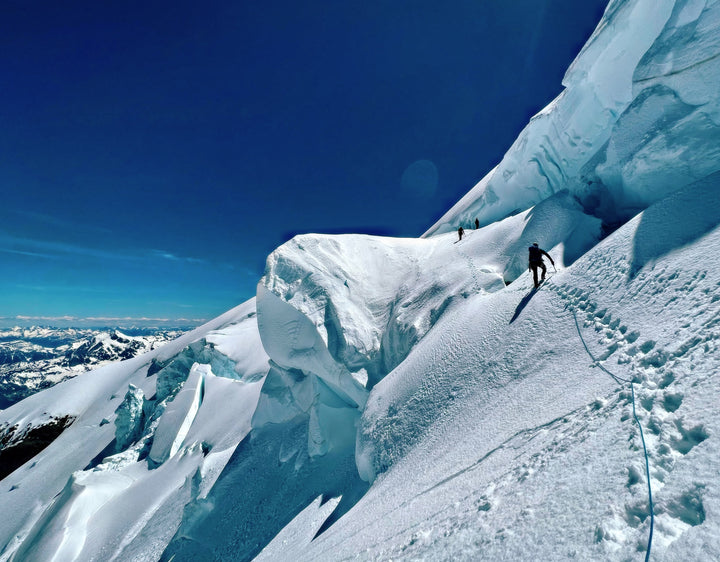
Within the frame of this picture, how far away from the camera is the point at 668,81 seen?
8.30m

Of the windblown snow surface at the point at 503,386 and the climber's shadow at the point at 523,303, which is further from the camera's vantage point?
the climber's shadow at the point at 523,303

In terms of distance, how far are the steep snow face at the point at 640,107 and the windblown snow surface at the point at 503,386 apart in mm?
64

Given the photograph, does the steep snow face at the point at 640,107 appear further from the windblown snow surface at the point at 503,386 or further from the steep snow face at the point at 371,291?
the steep snow face at the point at 371,291

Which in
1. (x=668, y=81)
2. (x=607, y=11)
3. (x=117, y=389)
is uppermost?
(x=117, y=389)

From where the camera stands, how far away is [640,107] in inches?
357

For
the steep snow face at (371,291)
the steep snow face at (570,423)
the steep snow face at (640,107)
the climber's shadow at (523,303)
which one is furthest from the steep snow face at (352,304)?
the steep snow face at (570,423)

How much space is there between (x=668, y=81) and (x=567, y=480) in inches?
465

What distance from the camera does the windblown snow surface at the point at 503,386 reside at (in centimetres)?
279

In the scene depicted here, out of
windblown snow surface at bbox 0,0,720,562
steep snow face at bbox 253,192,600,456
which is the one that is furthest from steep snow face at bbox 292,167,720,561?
steep snow face at bbox 253,192,600,456

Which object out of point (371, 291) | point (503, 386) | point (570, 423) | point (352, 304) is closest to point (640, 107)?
point (503, 386)

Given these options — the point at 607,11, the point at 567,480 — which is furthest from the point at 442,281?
the point at 607,11

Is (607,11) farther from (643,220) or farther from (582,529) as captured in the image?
(582,529)

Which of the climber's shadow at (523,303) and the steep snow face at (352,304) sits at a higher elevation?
the steep snow face at (352,304)

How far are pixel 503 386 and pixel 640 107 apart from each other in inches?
410
